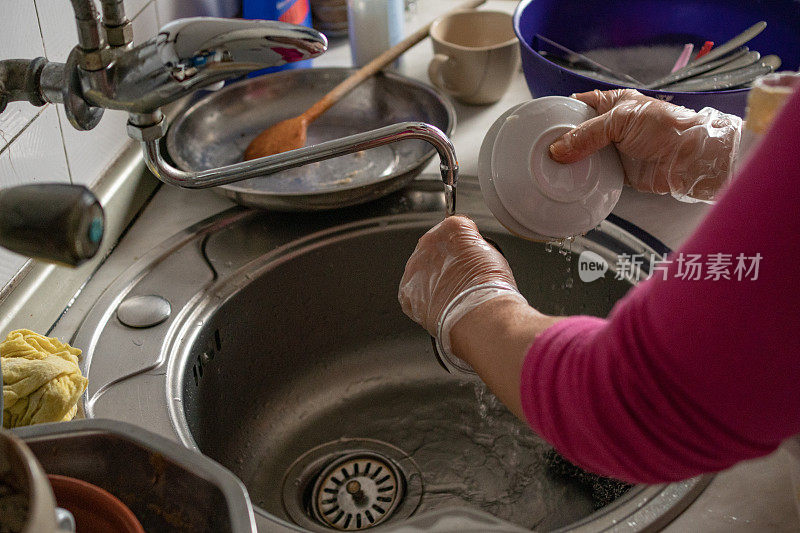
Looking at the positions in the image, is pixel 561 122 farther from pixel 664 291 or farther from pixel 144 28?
pixel 144 28

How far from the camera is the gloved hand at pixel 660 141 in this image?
80 cm

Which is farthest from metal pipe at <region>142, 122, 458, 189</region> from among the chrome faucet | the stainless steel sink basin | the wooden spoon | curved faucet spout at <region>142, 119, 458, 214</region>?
the wooden spoon

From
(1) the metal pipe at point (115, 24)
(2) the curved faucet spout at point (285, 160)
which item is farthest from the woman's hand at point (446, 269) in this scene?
(1) the metal pipe at point (115, 24)

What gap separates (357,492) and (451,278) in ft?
1.31

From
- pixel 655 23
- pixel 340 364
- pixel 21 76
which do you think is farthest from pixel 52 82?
pixel 655 23

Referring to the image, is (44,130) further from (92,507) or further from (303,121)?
(92,507)

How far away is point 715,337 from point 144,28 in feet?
3.08

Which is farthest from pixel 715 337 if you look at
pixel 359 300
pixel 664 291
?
pixel 359 300

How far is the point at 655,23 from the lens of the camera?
1293 mm

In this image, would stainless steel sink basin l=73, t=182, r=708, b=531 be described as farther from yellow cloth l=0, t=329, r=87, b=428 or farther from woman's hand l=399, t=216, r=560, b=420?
→ woman's hand l=399, t=216, r=560, b=420

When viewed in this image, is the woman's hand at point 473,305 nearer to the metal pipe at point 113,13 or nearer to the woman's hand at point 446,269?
the woman's hand at point 446,269

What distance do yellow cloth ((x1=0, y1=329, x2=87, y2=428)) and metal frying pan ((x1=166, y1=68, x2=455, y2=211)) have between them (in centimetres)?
35

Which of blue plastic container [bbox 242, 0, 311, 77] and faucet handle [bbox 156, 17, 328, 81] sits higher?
faucet handle [bbox 156, 17, 328, 81]

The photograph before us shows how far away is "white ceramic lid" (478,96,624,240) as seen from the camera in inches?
31.4
